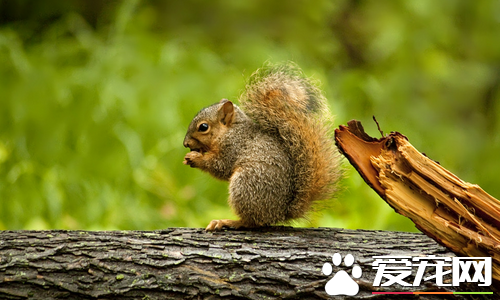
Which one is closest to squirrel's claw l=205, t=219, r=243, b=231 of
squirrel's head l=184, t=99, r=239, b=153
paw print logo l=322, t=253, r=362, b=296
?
squirrel's head l=184, t=99, r=239, b=153

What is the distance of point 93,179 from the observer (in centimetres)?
364

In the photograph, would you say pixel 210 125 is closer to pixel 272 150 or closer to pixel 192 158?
pixel 192 158

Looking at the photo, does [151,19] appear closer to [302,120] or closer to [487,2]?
[487,2]

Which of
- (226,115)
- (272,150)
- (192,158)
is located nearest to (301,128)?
(272,150)

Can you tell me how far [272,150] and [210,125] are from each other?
346mm

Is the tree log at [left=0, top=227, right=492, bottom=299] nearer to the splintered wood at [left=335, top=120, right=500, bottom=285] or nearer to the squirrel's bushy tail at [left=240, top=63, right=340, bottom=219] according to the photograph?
the splintered wood at [left=335, top=120, right=500, bottom=285]

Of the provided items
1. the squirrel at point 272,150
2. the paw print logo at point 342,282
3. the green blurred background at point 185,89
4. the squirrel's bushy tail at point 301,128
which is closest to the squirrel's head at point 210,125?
the squirrel at point 272,150

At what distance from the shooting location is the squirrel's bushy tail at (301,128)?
2.13 meters

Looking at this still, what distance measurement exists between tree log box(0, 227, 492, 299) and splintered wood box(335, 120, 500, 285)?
5.2 inches

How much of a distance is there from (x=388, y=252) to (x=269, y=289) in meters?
0.44

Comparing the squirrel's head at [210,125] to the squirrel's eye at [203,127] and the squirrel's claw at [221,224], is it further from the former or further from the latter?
the squirrel's claw at [221,224]

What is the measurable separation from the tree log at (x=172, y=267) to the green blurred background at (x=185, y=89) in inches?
32.8

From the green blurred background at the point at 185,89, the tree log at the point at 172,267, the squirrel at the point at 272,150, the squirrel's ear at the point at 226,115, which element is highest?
the green blurred background at the point at 185,89

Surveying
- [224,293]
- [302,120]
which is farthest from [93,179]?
[224,293]
